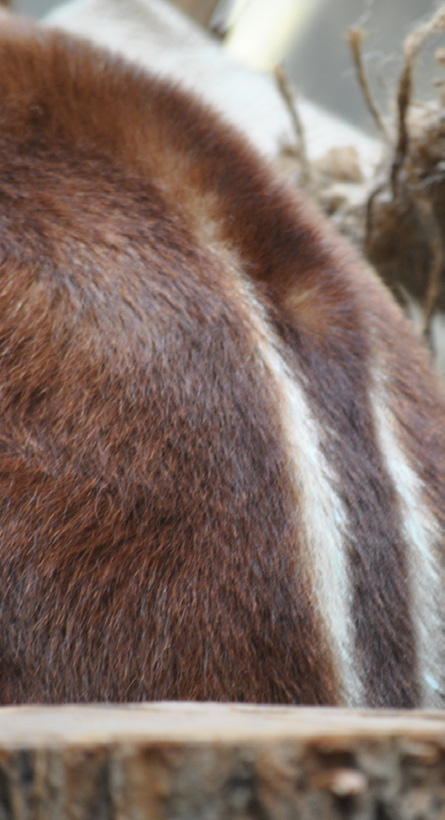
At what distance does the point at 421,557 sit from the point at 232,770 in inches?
15.8

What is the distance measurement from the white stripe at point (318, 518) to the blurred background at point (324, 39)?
72 cm

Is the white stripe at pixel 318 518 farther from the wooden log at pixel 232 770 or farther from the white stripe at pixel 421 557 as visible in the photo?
the wooden log at pixel 232 770

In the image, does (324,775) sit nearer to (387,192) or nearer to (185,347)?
(185,347)

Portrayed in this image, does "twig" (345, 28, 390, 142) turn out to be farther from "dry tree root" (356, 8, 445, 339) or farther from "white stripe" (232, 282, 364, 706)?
"white stripe" (232, 282, 364, 706)

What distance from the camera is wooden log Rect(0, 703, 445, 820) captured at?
299 millimetres

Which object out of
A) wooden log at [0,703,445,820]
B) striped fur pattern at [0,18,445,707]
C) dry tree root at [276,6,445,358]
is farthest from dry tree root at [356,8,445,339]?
wooden log at [0,703,445,820]

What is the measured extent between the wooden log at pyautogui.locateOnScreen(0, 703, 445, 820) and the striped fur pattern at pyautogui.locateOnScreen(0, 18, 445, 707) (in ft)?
0.88

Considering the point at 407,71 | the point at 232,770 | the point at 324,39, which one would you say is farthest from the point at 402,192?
the point at 232,770

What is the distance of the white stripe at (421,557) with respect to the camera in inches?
25.5

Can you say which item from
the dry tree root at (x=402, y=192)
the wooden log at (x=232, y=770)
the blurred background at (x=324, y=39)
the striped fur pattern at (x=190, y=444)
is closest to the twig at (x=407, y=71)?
the dry tree root at (x=402, y=192)

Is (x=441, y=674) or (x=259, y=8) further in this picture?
(x=259, y=8)

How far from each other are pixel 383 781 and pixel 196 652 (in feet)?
0.98

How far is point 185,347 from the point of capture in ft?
2.16

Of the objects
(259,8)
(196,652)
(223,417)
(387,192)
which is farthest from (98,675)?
(259,8)
